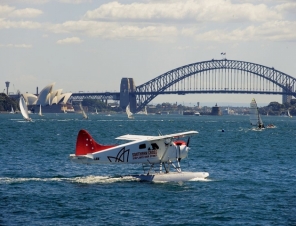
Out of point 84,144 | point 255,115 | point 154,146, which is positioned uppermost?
point 255,115

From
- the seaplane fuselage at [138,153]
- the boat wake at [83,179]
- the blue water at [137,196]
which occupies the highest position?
the seaplane fuselage at [138,153]

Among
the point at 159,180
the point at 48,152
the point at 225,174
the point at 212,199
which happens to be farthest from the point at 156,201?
the point at 48,152

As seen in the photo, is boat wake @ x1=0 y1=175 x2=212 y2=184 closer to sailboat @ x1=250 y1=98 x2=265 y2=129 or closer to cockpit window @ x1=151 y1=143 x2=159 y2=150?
cockpit window @ x1=151 y1=143 x2=159 y2=150

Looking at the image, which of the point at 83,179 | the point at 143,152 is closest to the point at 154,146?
the point at 143,152

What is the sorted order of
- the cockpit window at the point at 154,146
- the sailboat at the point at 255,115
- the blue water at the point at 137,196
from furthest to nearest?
the sailboat at the point at 255,115, the cockpit window at the point at 154,146, the blue water at the point at 137,196

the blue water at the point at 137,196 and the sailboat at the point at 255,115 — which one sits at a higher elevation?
the sailboat at the point at 255,115

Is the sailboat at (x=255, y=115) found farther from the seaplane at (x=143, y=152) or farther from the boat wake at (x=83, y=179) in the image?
the seaplane at (x=143, y=152)

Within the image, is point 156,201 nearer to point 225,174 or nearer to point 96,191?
point 96,191

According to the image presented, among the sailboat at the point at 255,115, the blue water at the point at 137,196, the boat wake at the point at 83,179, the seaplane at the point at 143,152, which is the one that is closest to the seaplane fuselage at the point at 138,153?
the seaplane at the point at 143,152

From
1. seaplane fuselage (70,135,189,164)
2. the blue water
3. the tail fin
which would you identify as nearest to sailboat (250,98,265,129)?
the blue water

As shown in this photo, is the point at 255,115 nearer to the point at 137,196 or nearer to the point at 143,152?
the point at 143,152

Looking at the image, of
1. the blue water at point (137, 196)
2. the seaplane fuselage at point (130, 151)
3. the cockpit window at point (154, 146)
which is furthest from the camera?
the cockpit window at point (154, 146)

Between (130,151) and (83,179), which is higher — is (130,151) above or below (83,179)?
above

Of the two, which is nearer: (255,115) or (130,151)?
(130,151)
